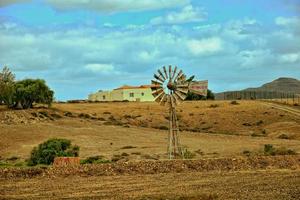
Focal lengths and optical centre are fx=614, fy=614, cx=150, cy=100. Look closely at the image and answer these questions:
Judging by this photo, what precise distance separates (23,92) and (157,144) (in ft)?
89.5

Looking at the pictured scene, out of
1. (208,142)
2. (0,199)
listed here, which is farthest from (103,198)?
(208,142)

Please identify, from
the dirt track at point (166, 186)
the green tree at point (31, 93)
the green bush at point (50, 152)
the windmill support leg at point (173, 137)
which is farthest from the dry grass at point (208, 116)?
the dirt track at point (166, 186)

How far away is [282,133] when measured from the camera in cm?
6003

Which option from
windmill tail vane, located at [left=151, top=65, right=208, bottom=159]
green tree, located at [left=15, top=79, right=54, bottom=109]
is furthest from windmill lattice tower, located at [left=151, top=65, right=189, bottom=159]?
green tree, located at [left=15, top=79, right=54, bottom=109]

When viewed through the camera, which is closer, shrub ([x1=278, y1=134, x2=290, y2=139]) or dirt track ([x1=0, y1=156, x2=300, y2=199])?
dirt track ([x1=0, y1=156, x2=300, y2=199])

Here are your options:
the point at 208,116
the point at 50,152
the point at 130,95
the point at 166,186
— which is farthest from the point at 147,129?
the point at 130,95

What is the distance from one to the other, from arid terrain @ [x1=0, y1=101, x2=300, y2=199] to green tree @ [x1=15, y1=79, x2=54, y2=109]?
2475 millimetres

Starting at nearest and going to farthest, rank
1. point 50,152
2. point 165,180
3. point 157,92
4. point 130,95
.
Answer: point 165,180
point 157,92
point 50,152
point 130,95

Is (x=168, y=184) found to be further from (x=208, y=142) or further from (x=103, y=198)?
(x=208, y=142)

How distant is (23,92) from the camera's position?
72.0 m

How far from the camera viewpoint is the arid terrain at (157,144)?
19.8 metres

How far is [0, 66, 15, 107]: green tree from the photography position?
222ft

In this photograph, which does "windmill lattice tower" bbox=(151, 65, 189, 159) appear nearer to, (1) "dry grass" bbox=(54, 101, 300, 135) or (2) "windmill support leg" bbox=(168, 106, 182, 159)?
(2) "windmill support leg" bbox=(168, 106, 182, 159)

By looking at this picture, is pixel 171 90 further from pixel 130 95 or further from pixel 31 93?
pixel 130 95
